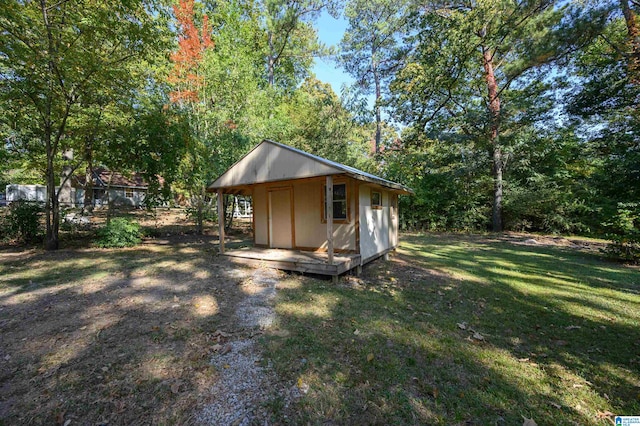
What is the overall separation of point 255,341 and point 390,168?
1570cm

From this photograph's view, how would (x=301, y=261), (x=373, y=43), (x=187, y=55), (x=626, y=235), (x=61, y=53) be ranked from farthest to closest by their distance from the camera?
(x=373, y=43), (x=187, y=55), (x=626, y=235), (x=61, y=53), (x=301, y=261)

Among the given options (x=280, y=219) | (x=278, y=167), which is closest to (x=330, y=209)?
(x=278, y=167)

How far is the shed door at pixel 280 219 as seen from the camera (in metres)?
7.85

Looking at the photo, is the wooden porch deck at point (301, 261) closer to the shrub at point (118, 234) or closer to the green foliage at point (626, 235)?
the shrub at point (118, 234)

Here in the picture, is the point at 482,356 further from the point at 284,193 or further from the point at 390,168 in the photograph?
the point at 390,168

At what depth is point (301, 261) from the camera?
593 centimetres

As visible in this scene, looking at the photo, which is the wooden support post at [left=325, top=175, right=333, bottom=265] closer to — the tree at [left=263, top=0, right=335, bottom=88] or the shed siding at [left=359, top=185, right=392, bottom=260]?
the shed siding at [left=359, top=185, right=392, bottom=260]

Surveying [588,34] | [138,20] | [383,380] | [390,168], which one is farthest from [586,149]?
[138,20]

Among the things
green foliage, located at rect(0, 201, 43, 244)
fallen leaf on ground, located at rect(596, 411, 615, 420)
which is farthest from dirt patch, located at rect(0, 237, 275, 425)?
green foliage, located at rect(0, 201, 43, 244)

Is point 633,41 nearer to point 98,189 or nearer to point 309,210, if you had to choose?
point 309,210

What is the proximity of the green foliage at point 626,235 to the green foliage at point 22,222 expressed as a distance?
17.6 m

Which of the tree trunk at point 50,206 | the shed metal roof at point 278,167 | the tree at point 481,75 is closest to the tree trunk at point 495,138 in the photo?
the tree at point 481,75

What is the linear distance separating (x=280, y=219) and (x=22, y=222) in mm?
8794

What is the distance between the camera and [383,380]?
247cm
